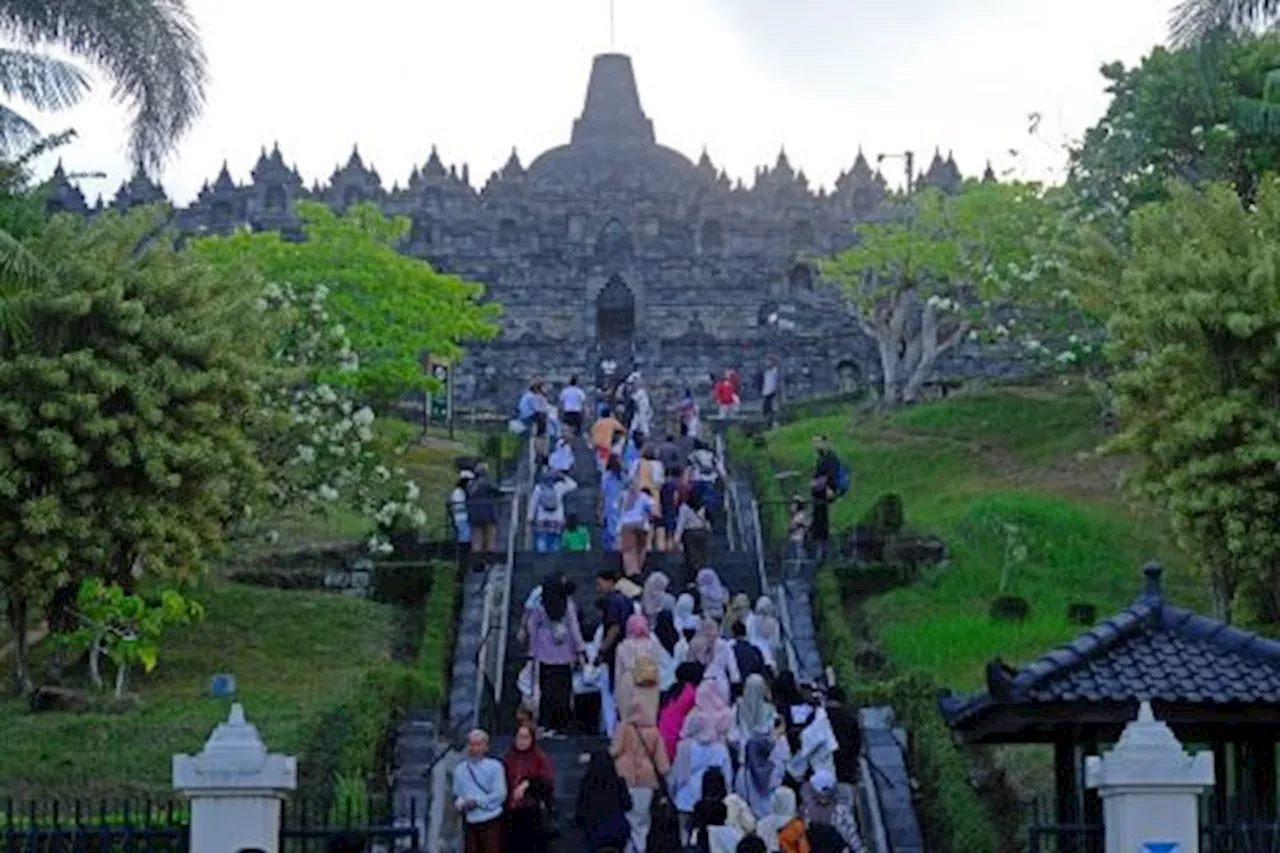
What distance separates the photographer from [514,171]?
92.7 metres

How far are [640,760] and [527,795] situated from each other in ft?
6.42

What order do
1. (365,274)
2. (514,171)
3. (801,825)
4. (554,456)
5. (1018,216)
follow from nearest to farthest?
(801,825), (554,456), (365,274), (1018,216), (514,171)

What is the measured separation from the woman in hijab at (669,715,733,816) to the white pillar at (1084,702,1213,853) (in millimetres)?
5448

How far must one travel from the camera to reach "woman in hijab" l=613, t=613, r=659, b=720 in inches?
903

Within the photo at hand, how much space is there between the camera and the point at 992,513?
118ft

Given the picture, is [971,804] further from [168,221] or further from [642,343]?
[642,343]

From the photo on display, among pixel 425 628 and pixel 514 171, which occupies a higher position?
pixel 514 171

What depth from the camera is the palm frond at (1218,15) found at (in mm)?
26312

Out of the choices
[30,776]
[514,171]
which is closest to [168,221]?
[30,776]

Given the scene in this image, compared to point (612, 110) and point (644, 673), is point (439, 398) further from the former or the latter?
point (612, 110)

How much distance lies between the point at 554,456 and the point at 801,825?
14.9 meters

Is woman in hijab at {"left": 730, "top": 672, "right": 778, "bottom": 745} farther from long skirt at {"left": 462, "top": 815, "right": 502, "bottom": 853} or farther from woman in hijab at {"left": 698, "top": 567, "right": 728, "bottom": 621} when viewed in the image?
woman in hijab at {"left": 698, "top": 567, "right": 728, "bottom": 621}

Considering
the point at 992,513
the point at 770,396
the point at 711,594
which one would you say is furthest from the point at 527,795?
the point at 770,396

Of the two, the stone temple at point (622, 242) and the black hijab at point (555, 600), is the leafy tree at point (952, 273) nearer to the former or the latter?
the stone temple at point (622, 242)
